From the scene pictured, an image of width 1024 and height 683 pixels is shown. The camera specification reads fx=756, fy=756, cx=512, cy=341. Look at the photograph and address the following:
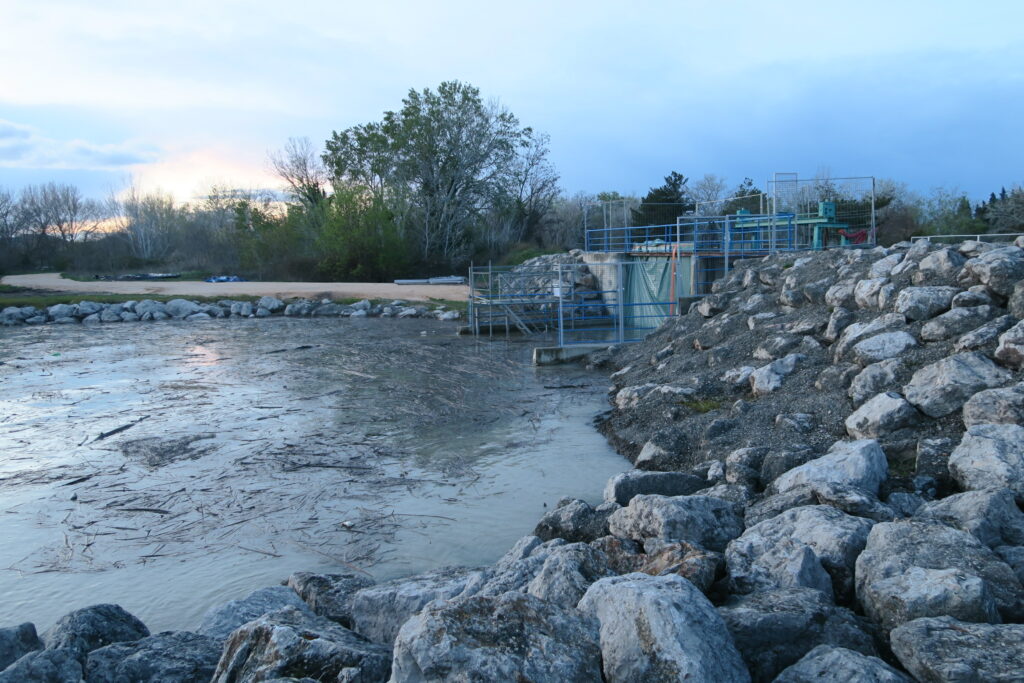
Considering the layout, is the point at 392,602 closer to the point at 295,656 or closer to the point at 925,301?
the point at 295,656

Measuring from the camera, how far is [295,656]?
149 inches

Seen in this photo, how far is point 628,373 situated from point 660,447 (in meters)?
5.38

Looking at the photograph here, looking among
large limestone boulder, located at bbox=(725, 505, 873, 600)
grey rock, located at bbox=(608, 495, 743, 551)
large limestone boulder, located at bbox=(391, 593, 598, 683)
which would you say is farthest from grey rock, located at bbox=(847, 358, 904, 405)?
large limestone boulder, located at bbox=(391, 593, 598, 683)

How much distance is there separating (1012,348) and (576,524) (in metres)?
4.90

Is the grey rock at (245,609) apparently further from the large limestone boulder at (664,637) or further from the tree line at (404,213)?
the tree line at (404,213)

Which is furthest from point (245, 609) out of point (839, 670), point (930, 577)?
point (930, 577)

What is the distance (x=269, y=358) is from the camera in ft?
64.4

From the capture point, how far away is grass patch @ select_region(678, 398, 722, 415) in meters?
10.3

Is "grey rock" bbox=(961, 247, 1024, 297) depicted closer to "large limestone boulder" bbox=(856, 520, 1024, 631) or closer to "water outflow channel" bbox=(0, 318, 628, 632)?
"water outflow channel" bbox=(0, 318, 628, 632)

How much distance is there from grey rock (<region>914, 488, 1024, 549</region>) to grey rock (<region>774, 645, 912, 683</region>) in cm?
184

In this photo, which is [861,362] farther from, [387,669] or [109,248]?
[109,248]

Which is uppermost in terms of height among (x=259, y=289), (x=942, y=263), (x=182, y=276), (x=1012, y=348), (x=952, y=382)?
(x=182, y=276)

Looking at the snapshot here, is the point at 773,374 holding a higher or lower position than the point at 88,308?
lower

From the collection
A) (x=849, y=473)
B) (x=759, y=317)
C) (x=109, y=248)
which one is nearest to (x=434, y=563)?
(x=849, y=473)
